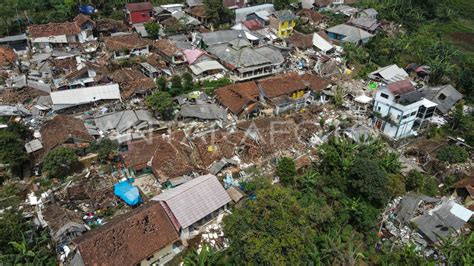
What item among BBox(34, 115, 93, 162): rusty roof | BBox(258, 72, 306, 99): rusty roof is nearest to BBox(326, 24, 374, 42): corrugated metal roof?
BBox(258, 72, 306, 99): rusty roof

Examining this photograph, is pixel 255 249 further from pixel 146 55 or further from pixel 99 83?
pixel 146 55

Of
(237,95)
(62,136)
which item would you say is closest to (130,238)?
(62,136)

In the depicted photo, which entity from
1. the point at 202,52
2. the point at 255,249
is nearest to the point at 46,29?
the point at 202,52

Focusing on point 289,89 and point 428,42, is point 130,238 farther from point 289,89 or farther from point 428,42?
Answer: point 428,42

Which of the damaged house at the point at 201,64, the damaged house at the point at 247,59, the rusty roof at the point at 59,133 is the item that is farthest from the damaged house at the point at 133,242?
the damaged house at the point at 247,59

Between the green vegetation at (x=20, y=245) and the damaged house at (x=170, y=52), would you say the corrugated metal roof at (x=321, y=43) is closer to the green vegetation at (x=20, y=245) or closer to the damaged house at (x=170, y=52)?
the damaged house at (x=170, y=52)

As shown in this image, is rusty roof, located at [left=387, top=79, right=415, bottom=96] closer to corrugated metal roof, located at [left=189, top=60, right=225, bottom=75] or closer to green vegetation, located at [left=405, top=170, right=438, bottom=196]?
green vegetation, located at [left=405, top=170, right=438, bottom=196]

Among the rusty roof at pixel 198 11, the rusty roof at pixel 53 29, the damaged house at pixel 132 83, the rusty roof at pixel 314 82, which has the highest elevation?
the rusty roof at pixel 53 29
